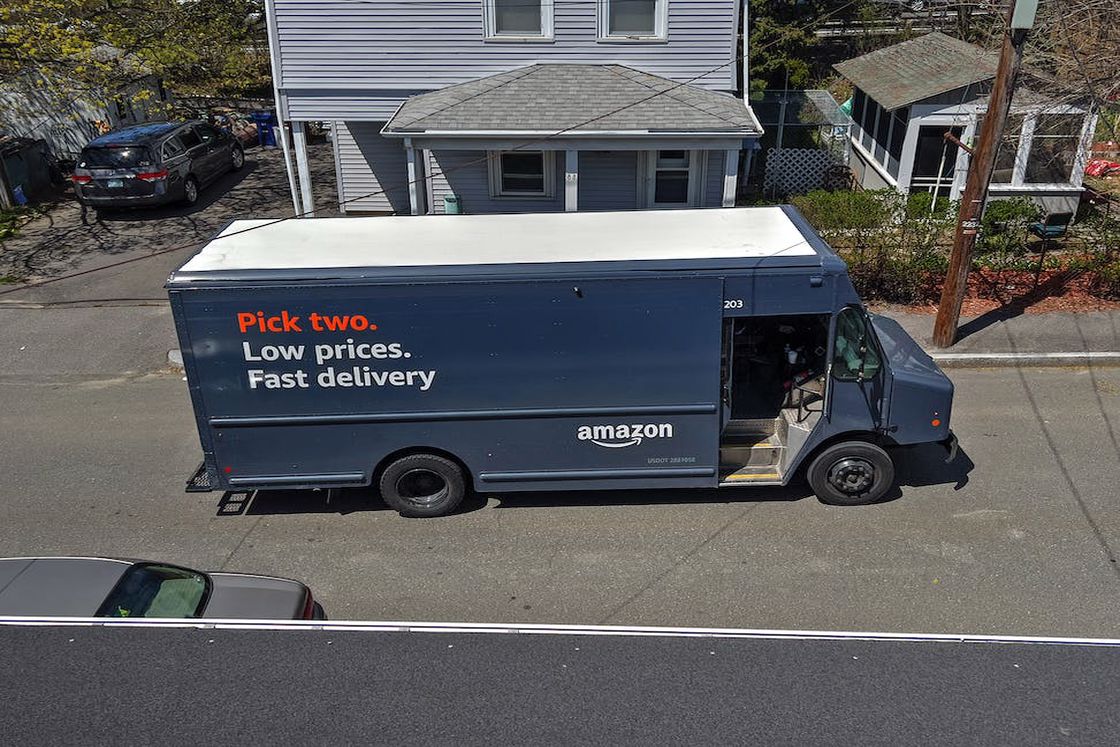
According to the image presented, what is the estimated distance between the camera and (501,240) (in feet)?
27.1

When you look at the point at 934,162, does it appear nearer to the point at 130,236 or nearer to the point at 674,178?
the point at 674,178

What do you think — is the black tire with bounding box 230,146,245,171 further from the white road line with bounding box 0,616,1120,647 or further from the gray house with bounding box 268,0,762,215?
the white road line with bounding box 0,616,1120,647

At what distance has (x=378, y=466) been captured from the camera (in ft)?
27.4

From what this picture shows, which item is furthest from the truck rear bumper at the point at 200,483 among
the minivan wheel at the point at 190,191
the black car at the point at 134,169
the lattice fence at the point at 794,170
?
the lattice fence at the point at 794,170

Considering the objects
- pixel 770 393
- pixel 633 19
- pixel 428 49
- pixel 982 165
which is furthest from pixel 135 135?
pixel 982 165

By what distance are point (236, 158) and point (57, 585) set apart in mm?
18697

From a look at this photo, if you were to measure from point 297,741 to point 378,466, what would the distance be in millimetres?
4406

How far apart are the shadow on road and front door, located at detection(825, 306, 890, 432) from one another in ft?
3.34

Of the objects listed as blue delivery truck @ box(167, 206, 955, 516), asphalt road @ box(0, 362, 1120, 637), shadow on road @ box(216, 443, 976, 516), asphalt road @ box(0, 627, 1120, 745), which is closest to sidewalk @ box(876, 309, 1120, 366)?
asphalt road @ box(0, 362, 1120, 637)

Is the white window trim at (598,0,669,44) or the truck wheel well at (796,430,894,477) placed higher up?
the white window trim at (598,0,669,44)

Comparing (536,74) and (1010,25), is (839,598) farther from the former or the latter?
(536,74)

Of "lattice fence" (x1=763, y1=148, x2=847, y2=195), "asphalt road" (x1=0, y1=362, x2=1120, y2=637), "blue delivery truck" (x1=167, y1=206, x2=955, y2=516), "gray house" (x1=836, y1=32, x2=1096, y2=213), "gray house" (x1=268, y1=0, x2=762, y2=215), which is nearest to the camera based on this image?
"asphalt road" (x1=0, y1=362, x2=1120, y2=637)

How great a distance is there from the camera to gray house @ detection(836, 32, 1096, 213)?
647 inches

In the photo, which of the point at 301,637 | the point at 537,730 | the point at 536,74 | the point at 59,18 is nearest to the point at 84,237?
the point at 59,18
